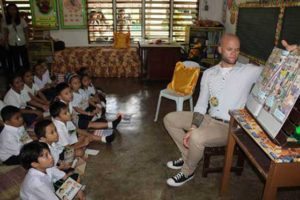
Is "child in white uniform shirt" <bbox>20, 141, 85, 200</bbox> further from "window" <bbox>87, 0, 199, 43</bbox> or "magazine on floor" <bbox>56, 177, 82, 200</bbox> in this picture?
"window" <bbox>87, 0, 199, 43</bbox>

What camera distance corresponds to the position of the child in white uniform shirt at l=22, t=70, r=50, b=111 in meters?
3.42

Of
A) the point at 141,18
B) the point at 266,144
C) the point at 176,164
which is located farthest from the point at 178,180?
the point at 141,18

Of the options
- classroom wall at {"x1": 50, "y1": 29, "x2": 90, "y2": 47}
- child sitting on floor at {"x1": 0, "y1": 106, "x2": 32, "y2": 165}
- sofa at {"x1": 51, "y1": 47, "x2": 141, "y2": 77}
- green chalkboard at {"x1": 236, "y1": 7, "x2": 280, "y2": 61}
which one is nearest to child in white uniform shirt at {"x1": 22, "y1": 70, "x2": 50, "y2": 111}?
child sitting on floor at {"x1": 0, "y1": 106, "x2": 32, "y2": 165}

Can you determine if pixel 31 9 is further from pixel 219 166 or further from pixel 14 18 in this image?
pixel 219 166

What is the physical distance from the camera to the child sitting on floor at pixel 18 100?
309cm

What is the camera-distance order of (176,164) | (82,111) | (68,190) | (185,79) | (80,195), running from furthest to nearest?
(185,79) < (82,111) < (176,164) < (80,195) < (68,190)

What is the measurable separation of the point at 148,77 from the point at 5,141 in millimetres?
3662

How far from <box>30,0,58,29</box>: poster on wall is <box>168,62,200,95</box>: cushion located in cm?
416

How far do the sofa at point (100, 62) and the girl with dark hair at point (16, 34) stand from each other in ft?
2.49

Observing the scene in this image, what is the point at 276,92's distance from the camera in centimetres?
152

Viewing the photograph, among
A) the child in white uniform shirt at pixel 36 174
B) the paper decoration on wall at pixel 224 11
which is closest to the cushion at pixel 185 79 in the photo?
the child in white uniform shirt at pixel 36 174

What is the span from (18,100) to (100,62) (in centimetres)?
301

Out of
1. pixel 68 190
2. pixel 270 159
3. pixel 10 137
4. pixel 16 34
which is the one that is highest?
pixel 16 34

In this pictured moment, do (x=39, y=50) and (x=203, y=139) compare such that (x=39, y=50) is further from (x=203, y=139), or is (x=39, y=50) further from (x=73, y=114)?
(x=203, y=139)
